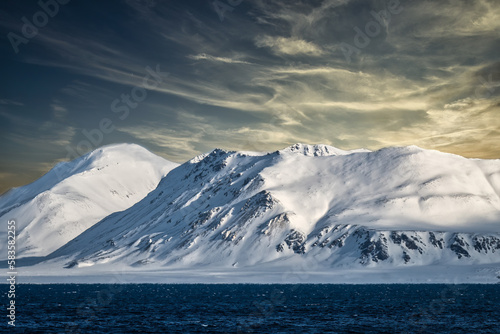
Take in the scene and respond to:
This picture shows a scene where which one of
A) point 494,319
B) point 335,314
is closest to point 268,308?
point 335,314

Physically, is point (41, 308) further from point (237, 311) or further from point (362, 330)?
point (362, 330)

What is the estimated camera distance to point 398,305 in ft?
443

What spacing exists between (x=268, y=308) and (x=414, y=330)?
151 feet

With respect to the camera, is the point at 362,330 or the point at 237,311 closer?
the point at 362,330

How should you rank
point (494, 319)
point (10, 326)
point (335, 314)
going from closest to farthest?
point (10, 326) < point (494, 319) < point (335, 314)

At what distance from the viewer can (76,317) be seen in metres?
106

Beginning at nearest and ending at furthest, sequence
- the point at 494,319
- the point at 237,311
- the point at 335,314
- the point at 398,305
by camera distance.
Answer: the point at 494,319 → the point at 335,314 → the point at 237,311 → the point at 398,305

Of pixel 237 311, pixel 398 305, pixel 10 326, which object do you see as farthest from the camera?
pixel 398 305

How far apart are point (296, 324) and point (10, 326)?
50.6 meters

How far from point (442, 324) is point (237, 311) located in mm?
46234

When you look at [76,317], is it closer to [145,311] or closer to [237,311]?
[145,311]

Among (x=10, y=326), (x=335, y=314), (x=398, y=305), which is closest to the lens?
(x=10, y=326)

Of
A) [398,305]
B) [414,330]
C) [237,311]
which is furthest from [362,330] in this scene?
[398,305]

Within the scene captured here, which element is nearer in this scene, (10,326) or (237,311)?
(10,326)
